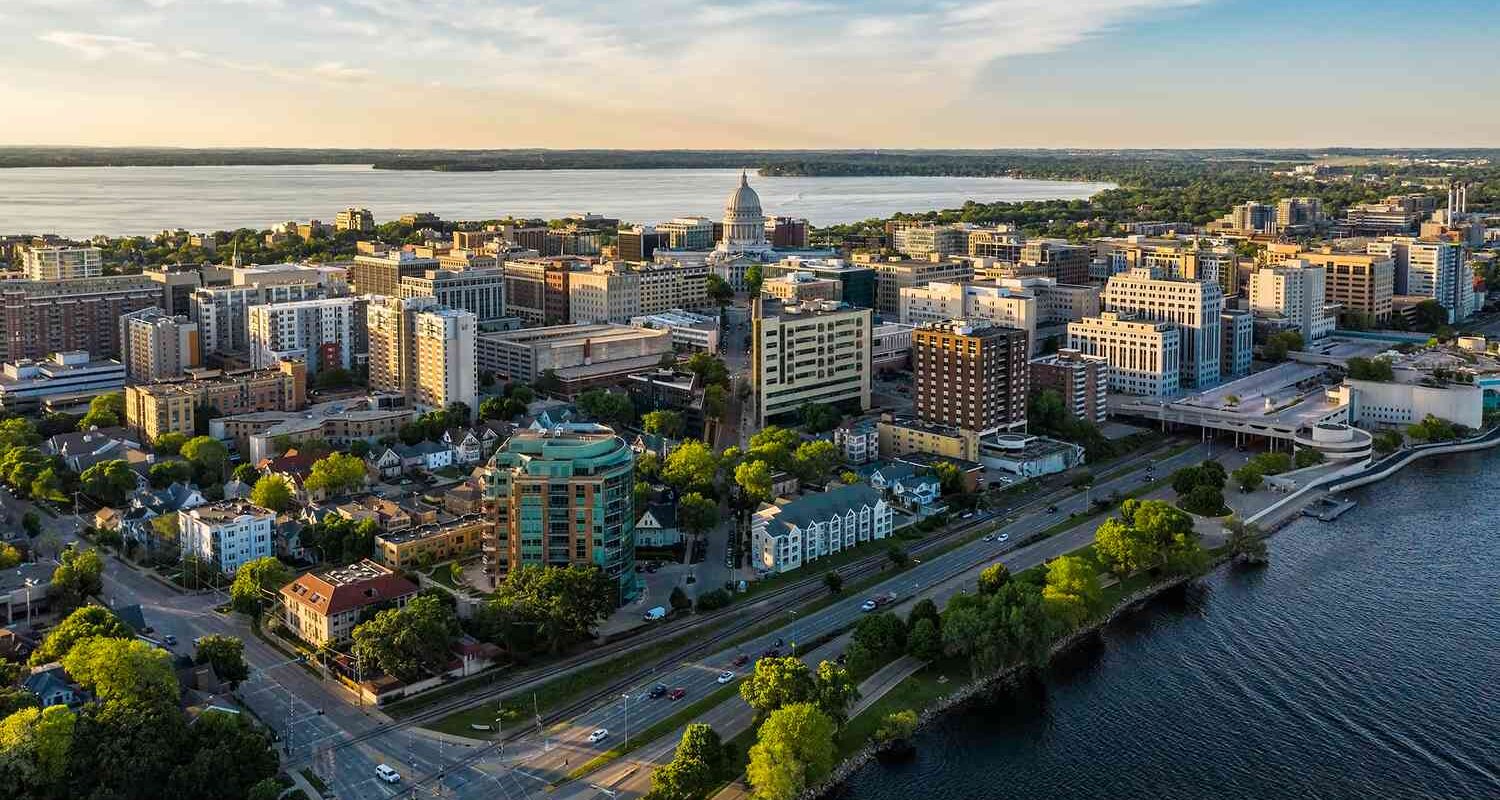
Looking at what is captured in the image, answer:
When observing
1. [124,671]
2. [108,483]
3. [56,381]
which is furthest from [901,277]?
[124,671]

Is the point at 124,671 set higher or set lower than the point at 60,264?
lower

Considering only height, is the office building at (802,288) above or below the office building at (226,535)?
above

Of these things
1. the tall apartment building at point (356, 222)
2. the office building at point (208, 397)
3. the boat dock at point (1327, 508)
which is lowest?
the boat dock at point (1327, 508)

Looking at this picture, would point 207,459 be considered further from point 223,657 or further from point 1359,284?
point 1359,284

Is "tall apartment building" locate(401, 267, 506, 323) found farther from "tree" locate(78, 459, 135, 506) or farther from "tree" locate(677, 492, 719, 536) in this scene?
"tree" locate(677, 492, 719, 536)

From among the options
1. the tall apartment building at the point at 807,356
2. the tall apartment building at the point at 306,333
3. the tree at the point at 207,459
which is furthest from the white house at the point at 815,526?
the tall apartment building at the point at 306,333

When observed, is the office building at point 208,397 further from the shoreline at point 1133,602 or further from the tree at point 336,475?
the shoreline at point 1133,602

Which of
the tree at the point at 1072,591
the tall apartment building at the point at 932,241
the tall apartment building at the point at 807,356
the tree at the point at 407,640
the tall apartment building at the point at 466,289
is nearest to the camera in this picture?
the tree at the point at 407,640
